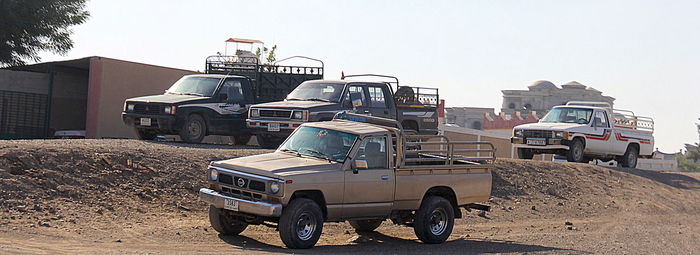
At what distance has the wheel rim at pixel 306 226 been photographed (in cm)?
1207

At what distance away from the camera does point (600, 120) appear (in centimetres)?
2594

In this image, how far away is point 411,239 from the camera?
48.6 feet

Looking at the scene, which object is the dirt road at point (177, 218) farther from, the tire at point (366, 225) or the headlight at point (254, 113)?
the headlight at point (254, 113)

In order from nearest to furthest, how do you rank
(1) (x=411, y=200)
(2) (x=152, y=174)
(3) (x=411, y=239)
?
(1) (x=411, y=200), (3) (x=411, y=239), (2) (x=152, y=174)

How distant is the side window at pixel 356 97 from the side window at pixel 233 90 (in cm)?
329

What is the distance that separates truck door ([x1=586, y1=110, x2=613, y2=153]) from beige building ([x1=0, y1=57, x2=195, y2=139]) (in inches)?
517

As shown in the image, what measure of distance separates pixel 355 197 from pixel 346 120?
6.33ft

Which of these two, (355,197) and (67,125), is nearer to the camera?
(355,197)

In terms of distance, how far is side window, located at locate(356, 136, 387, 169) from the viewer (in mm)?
12977

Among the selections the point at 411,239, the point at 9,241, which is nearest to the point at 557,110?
the point at 411,239

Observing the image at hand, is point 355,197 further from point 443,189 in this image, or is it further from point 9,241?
point 9,241

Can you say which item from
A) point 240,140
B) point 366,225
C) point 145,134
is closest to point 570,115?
point 240,140

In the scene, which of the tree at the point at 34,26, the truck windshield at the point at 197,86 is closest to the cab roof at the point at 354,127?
the truck windshield at the point at 197,86

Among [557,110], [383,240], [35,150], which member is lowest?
[383,240]
